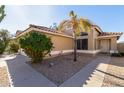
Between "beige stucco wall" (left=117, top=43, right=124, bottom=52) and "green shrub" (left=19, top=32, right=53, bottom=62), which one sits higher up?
"green shrub" (left=19, top=32, right=53, bottom=62)

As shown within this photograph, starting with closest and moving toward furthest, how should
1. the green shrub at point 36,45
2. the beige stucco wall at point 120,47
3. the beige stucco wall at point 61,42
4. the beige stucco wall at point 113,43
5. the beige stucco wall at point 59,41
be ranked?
the green shrub at point 36,45, the beige stucco wall at point 59,41, the beige stucco wall at point 61,42, the beige stucco wall at point 113,43, the beige stucco wall at point 120,47

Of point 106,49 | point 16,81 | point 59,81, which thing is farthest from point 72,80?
point 106,49

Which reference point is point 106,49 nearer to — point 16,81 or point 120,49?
point 120,49

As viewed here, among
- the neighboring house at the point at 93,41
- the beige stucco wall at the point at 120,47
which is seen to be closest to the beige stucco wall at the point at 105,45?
the neighboring house at the point at 93,41

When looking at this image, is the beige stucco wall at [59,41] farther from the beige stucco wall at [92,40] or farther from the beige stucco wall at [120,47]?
the beige stucco wall at [120,47]

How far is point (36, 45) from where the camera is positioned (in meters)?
11.9

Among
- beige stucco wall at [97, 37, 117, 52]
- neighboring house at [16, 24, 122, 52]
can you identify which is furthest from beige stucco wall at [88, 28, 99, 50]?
beige stucco wall at [97, 37, 117, 52]

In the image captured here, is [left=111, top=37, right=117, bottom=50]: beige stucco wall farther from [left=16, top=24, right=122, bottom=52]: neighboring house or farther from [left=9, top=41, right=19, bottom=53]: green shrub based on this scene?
[left=9, top=41, right=19, bottom=53]: green shrub

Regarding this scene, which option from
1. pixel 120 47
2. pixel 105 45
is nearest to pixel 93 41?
pixel 105 45

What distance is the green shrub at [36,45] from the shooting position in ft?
39.1

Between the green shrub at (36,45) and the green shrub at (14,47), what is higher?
the green shrub at (36,45)

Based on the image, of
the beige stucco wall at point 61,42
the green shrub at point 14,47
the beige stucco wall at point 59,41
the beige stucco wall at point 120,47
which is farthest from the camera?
the green shrub at point 14,47

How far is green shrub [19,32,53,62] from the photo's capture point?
11.9 m

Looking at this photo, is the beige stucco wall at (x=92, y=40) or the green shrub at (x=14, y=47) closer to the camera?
the beige stucco wall at (x=92, y=40)
